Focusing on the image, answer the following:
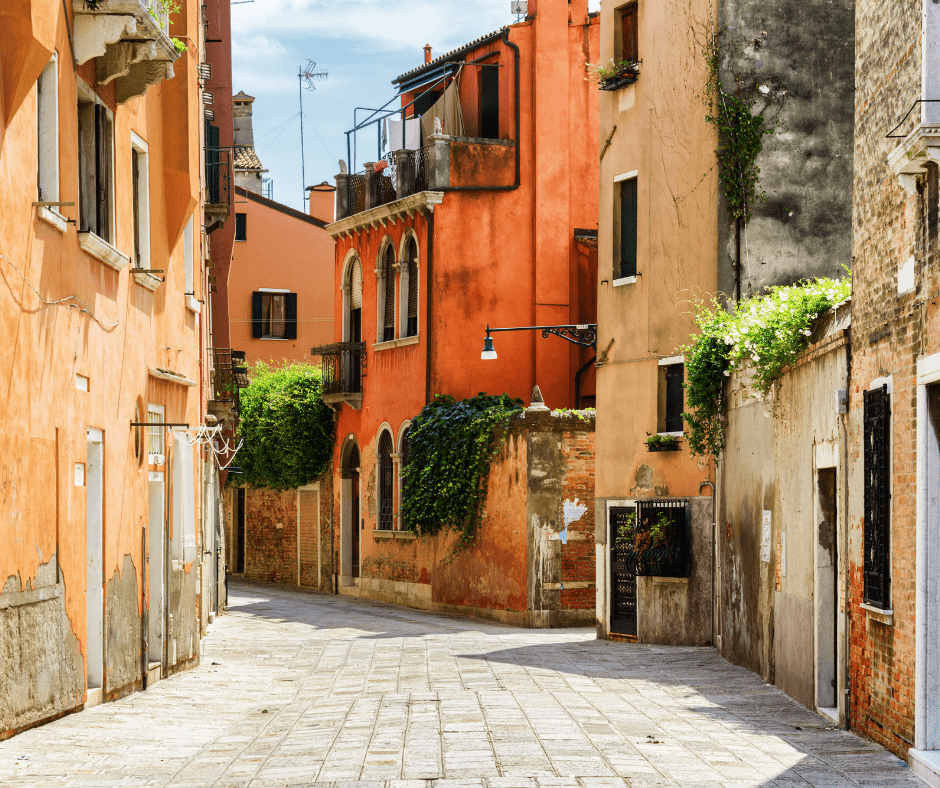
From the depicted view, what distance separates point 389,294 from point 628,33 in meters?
9.57

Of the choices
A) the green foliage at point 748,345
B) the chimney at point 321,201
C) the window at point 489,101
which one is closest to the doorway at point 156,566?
the green foliage at point 748,345

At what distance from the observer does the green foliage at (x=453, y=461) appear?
22969mm

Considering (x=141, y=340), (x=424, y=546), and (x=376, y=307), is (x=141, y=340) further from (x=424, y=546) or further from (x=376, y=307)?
(x=376, y=307)

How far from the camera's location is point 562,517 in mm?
21547

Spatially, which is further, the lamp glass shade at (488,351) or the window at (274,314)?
the window at (274,314)

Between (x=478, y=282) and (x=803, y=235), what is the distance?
8.98 metres

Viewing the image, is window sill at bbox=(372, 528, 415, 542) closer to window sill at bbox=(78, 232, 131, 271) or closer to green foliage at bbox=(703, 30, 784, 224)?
green foliage at bbox=(703, 30, 784, 224)

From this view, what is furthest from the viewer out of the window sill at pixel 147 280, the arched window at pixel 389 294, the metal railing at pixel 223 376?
the arched window at pixel 389 294

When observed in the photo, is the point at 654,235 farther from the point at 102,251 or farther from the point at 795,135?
the point at 102,251

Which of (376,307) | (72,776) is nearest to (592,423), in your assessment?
(376,307)

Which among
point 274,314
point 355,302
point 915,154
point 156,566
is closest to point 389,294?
point 355,302

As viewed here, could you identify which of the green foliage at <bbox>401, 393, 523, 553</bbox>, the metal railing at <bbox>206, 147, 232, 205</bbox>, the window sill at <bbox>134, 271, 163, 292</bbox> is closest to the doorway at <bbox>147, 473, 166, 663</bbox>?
the window sill at <bbox>134, 271, 163, 292</bbox>

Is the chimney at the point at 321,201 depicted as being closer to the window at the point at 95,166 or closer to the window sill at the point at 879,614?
the window at the point at 95,166

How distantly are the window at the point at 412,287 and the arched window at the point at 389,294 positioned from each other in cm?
76
